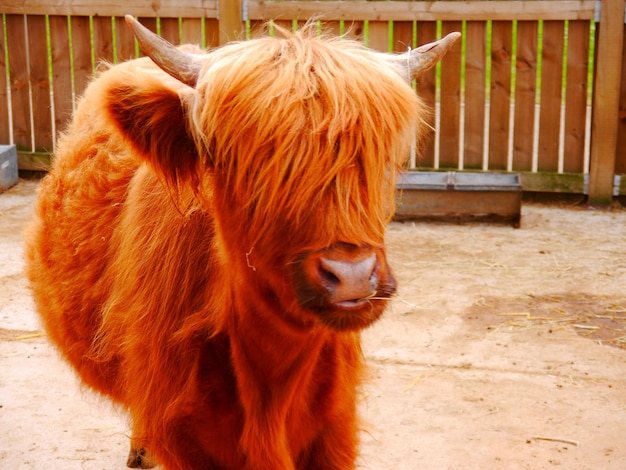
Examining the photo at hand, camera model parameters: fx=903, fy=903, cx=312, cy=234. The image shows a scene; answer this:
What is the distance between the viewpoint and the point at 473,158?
8625 mm

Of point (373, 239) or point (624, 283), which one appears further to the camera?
point (624, 283)

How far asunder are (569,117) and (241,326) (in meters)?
6.24

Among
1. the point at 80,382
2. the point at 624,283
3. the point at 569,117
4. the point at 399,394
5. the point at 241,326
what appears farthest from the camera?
the point at 569,117

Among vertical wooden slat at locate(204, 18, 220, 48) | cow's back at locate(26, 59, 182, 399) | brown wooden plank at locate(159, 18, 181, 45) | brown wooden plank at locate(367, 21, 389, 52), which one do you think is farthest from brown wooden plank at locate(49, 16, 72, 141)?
cow's back at locate(26, 59, 182, 399)

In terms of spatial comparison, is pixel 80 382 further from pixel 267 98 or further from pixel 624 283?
pixel 624 283

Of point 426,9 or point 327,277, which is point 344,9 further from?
point 327,277

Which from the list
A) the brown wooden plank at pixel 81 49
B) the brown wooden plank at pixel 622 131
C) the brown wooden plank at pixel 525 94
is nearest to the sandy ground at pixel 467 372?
the brown wooden plank at pixel 622 131

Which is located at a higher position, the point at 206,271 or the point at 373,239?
the point at 373,239

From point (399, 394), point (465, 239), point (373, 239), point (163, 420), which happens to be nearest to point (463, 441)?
point (399, 394)

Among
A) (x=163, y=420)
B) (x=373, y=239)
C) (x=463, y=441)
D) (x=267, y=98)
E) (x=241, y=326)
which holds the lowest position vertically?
(x=463, y=441)

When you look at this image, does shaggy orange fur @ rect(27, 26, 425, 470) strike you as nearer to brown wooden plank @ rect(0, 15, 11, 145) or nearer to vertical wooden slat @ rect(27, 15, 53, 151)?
vertical wooden slat @ rect(27, 15, 53, 151)

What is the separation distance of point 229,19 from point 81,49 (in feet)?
5.33

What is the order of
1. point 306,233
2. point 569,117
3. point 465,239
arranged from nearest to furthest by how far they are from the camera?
1. point 306,233
2. point 465,239
3. point 569,117

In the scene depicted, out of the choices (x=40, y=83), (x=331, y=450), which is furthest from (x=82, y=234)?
(x=40, y=83)
